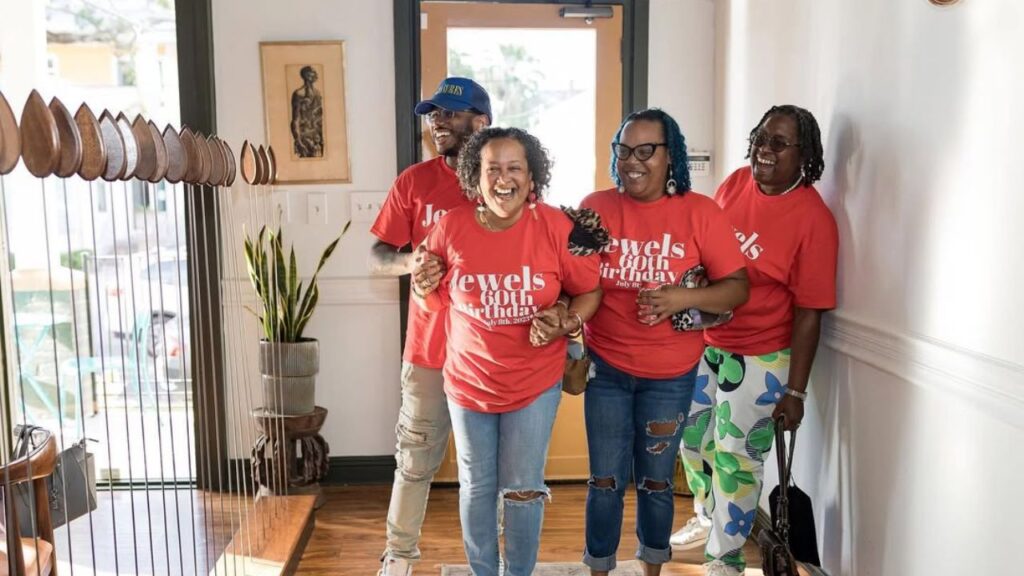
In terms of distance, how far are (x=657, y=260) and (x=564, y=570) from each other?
3.87ft

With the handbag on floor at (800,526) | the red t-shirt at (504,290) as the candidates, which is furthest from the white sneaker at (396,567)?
the handbag on floor at (800,526)

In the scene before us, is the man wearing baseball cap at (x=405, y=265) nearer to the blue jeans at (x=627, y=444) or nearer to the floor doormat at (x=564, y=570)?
the floor doormat at (x=564, y=570)

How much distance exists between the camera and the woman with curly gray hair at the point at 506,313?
1941 mm

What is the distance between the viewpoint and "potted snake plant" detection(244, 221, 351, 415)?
3049 mm

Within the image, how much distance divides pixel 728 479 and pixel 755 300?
0.52 m

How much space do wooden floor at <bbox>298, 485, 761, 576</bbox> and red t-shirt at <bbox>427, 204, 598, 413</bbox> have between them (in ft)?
3.35

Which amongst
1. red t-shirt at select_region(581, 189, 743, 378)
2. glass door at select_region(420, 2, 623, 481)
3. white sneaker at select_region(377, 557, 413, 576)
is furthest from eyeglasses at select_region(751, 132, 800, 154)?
white sneaker at select_region(377, 557, 413, 576)

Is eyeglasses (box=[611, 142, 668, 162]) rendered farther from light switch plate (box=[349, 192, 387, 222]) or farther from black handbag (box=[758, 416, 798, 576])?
light switch plate (box=[349, 192, 387, 222])

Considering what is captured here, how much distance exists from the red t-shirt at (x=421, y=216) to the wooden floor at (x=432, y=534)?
86 cm

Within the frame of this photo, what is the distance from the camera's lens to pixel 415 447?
91.7 inches

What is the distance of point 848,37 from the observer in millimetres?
2295

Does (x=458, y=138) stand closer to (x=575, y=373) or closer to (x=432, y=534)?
(x=575, y=373)

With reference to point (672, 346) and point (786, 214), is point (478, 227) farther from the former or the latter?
point (786, 214)

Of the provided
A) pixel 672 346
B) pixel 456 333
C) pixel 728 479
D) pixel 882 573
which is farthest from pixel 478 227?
pixel 882 573
